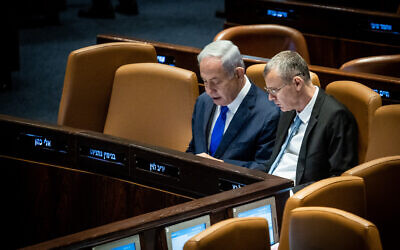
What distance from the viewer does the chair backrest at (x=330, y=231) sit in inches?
63.5

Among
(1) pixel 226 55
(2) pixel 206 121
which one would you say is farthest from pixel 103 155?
(1) pixel 226 55

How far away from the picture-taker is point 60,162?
2.57m

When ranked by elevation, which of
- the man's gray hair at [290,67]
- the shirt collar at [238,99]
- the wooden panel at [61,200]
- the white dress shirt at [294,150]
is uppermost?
the man's gray hair at [290,67]

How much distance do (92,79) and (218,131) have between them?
2.72 feet

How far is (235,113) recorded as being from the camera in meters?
2.75

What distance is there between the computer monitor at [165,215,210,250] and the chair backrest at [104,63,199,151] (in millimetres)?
1218

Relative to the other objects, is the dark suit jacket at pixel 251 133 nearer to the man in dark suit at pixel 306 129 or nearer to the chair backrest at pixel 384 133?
the man in dark suit at pixel 306 129

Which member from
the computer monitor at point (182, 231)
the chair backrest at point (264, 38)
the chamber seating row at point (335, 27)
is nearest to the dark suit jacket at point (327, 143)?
the computer monitor at point (182, 231)

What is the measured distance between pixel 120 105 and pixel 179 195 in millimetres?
1031

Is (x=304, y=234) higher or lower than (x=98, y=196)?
higher

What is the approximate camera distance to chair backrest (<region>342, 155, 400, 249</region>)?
2.06 meters

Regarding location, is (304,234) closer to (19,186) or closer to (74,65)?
(19,186)

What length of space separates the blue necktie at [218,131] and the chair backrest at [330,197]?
0.96 m

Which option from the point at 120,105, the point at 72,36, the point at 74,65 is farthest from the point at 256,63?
the point at 72,36
